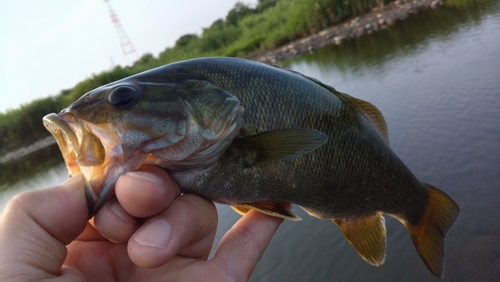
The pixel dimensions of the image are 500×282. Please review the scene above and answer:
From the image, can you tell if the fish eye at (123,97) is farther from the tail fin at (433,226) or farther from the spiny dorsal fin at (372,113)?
the tail fin at (433,226)

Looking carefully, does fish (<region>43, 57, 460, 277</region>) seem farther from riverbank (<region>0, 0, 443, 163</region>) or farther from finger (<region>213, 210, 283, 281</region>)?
riverbank (<region>0, 0, 443, 163</region>)

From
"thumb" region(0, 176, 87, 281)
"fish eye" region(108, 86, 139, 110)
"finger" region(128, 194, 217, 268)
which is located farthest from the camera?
"fish eye" region(108, 86, 139, 110)

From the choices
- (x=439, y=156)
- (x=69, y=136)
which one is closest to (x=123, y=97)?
(x=69, y=136)

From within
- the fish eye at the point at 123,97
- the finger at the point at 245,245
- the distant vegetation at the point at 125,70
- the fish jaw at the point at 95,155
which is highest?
the distant vegetation at the point at 125,70

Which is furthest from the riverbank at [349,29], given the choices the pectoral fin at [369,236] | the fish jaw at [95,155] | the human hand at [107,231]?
the fish jaw at [95,155]

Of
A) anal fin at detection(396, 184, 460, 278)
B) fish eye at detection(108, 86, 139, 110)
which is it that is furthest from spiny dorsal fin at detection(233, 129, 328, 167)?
anal fin at detection(396, 184, 460, 278)

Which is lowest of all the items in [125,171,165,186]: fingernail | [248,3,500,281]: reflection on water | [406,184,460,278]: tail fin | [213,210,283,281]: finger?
[248,3,500,281]: reflection on water
